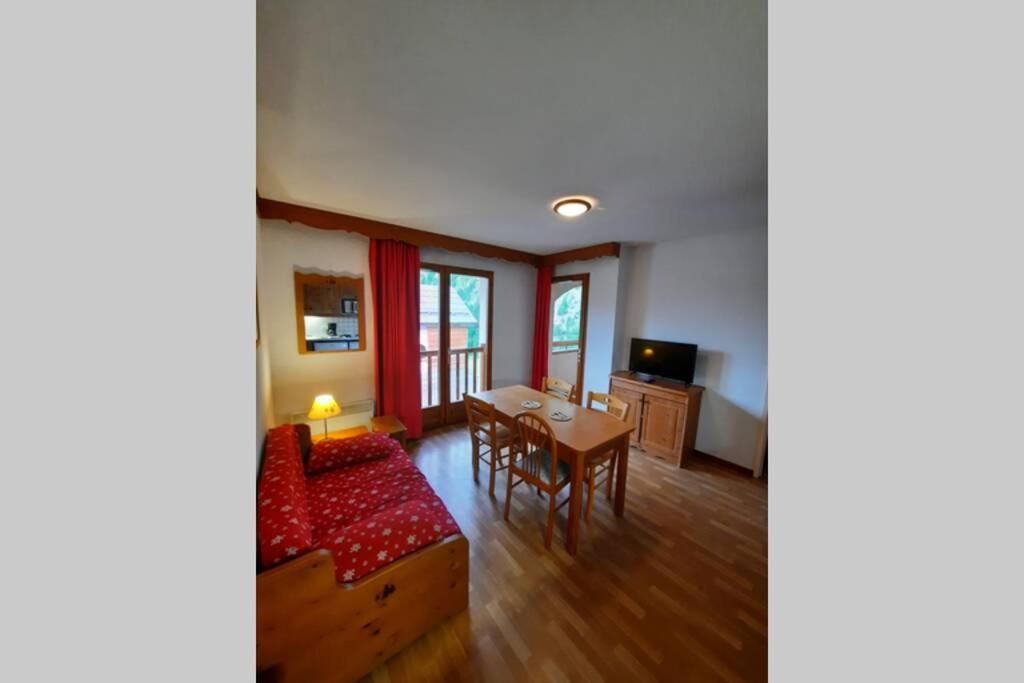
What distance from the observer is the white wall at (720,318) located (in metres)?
2.79

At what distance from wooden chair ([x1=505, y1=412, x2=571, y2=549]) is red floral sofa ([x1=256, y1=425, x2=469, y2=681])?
0.61 metres

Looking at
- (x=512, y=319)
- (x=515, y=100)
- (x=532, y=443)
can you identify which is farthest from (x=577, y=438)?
(x=512, y=319)

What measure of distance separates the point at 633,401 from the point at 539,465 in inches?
59.6

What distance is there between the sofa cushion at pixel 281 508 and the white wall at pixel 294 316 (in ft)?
3.45

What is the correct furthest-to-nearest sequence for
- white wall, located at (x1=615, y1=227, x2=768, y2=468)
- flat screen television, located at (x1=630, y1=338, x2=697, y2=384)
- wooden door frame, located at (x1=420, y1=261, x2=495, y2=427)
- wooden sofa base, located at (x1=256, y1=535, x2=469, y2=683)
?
wooden door frame, located at (x1=420, y1=261, x2=495, y2=427) < flat screen television, located at (x1=630, y1=338, x2=697, y2=384) < white wall, located at (x1=615, y1=227, x2=768, y2=468) < wooden sofa base, located at (x1=256, y1=535, x2=469, y2=683)

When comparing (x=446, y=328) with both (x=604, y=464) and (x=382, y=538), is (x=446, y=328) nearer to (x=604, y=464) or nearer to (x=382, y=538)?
(x=604, y=464)

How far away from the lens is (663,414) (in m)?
3.00

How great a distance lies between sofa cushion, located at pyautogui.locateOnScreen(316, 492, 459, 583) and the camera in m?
1.28

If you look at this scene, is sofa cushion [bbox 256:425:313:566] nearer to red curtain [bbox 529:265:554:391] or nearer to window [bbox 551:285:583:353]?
red curtain [bbox 529:265:554:391]

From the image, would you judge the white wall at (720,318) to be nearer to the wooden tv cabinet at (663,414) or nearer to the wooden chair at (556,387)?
the wooden tv cabinet at (663,414)

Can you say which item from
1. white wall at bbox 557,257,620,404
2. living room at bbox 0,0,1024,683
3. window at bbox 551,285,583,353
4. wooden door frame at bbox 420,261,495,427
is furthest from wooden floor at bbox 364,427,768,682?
window at bbox 551,285,583,353
